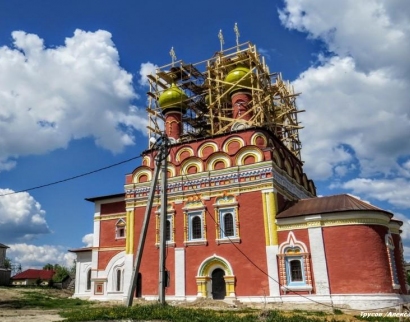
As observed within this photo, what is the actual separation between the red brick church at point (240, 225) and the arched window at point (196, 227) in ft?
0.16

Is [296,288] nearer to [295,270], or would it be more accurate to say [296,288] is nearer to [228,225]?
[295,270]

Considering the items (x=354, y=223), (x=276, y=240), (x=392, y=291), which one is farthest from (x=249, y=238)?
(x=392, y=291)

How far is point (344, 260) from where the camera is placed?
51.9 feet

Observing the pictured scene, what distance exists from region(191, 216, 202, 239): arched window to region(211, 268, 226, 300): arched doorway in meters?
1.83

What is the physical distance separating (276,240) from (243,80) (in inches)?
371

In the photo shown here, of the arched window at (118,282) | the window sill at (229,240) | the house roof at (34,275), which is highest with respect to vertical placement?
the window sill at (229,240)

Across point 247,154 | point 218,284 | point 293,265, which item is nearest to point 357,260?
point 293,265

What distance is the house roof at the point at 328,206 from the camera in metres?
16.3

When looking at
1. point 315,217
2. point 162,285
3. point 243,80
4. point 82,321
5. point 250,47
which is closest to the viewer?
point 82,321

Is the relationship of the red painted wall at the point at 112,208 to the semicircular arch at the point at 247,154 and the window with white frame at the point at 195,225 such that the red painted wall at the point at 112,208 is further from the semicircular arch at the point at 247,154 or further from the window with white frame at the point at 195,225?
the semicircular arch at the point at 247,154

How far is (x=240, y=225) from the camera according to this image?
18.1 meters

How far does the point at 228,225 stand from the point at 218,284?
269cm

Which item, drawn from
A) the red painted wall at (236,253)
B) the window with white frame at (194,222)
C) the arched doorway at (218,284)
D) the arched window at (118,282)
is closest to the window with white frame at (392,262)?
the red painted wall at (236,253)

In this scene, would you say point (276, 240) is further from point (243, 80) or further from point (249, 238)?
point (243, 80)
